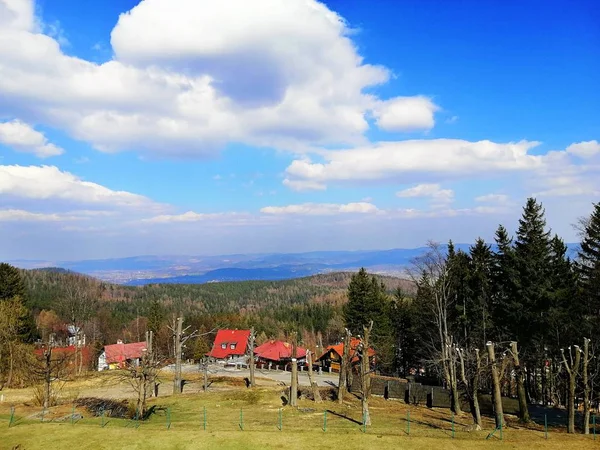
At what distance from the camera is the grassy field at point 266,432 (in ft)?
69.5

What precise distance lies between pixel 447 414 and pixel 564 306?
14385 millimetres

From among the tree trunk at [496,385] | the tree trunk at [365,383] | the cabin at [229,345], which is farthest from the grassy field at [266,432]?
the cabin at [229,345]

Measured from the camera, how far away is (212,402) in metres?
35.1

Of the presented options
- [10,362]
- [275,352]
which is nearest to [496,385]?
[10,362]

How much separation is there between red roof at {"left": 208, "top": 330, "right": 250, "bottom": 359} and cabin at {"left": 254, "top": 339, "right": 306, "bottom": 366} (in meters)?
8.09

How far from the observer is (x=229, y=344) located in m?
91.9

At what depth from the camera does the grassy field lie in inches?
834

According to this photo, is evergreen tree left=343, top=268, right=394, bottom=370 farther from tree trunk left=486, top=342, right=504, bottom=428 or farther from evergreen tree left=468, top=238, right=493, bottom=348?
tree trunk left=486, top=342, right=504, bottom=428

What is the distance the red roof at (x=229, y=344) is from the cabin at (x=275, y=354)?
8091 mm

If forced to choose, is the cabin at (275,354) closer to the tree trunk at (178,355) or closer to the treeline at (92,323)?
the treeline at (92,323)

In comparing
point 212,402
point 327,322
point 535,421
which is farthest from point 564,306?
point 327,322

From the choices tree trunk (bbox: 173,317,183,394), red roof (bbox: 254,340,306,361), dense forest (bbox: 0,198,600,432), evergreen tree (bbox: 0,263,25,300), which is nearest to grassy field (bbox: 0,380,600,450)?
dense forest (bbox: 0,198,600,432)

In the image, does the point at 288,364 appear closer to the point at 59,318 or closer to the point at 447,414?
the point at 447,414

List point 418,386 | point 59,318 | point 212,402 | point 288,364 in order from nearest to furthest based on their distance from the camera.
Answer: point 212,402
point 418,386
point 288,364
point 59,318
